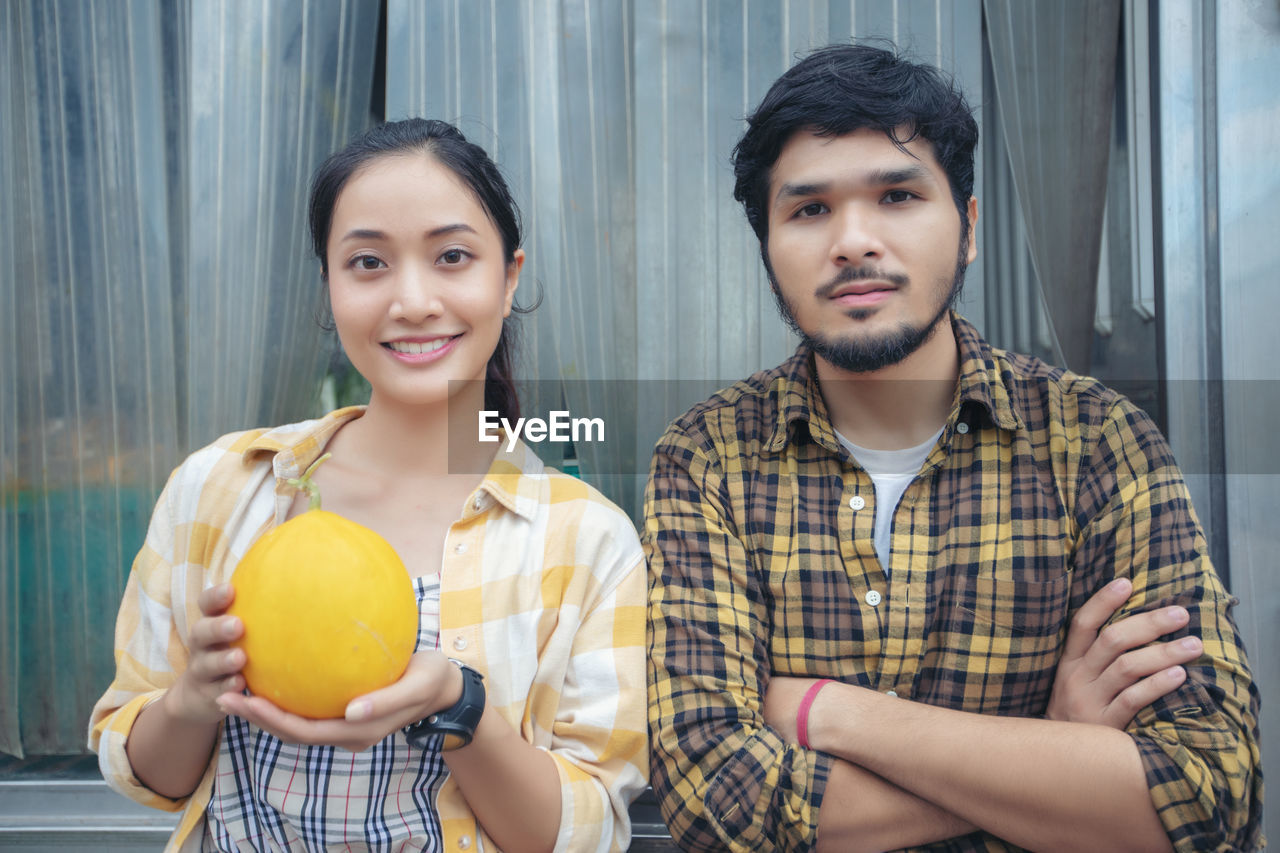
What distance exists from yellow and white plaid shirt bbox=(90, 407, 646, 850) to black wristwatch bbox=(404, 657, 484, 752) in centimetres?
22

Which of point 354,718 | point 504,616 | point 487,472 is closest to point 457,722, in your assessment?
point 354,718

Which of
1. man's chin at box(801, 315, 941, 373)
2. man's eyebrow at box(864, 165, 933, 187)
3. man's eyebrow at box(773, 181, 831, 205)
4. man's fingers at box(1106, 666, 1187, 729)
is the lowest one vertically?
man's fingers at box(1106, 666, 1187, 729)

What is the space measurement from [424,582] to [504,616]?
0.59 ft

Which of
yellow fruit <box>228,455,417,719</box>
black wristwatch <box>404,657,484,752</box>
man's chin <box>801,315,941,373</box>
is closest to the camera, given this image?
yellow fruit <box>228,455,417,719</box>

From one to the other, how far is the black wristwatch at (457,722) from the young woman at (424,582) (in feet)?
0.13

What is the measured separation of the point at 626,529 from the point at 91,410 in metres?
2.15

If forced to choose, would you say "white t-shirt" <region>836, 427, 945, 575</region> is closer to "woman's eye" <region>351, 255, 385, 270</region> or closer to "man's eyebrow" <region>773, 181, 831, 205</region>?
"man's eyebrow" <region>773, 181, 831, 205</region>

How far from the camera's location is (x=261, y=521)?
66.5 inches

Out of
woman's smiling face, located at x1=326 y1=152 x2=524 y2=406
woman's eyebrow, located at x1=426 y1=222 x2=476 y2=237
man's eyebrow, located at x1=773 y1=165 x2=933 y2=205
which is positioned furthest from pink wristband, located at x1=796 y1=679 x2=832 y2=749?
woman's eyebrow, located at x1=426 y1=222 x2=476 y2=237

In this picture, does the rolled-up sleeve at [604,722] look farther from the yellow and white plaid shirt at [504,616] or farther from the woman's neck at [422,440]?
the woman's neck at [422,440]

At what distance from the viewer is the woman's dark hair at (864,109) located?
1.79 metres

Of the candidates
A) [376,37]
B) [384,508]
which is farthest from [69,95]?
[384,508]

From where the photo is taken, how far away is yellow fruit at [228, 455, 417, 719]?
1.16 metres

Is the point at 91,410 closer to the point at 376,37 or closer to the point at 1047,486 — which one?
Result: the point at 376,37
